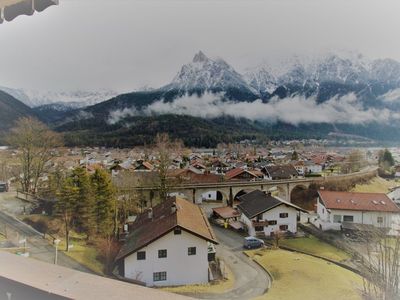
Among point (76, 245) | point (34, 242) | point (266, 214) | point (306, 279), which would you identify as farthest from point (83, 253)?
point (306, 279)

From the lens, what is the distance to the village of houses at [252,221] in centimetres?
179

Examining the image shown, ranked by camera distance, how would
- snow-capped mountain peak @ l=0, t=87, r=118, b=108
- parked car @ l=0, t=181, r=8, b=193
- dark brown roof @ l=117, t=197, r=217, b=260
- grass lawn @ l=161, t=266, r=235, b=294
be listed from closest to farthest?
grass lawn @ l=161, t=266, r=235, b=294 → dark brown roof @ l=117, t=197, r=217, b=260 → snow-capped mountain peak @ l=0, t=87, r=118, b=108 → parked car @ l=0, t=181, r=8, b=193

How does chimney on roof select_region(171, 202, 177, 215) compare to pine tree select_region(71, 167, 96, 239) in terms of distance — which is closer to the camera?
chimney on roof select_region(171, 202, 177, 215)

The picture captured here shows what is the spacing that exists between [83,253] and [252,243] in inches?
44.6

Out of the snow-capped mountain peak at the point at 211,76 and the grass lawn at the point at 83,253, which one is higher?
the snow-capped mountain peak at the point at 211,76

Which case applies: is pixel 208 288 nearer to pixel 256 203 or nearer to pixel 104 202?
pixel 256 203

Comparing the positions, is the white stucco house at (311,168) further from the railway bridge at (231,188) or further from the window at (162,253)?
the window at (162,253)

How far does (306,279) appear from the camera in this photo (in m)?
1.86

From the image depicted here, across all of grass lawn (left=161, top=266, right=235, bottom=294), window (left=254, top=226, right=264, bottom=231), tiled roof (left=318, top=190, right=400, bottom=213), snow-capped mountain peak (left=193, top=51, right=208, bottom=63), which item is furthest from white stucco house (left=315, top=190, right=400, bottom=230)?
snow-capped mountain peak (left=193, top=51, right=208, bottom=63)

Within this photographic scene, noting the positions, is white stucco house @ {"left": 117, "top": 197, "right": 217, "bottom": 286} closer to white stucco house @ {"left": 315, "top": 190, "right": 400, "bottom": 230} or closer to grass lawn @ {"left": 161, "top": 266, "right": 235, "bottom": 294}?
grass lawn @ {"left": 161, "top": 266, "right": 235, "bottom": 294}

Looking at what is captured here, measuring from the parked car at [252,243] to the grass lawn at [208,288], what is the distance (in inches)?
9.4

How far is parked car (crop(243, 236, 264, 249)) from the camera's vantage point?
2152 mm

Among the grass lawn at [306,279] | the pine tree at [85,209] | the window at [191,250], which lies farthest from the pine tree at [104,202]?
the grass lawn at [306,279]

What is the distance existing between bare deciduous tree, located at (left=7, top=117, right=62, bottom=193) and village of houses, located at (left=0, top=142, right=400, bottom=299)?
5.0 inches
